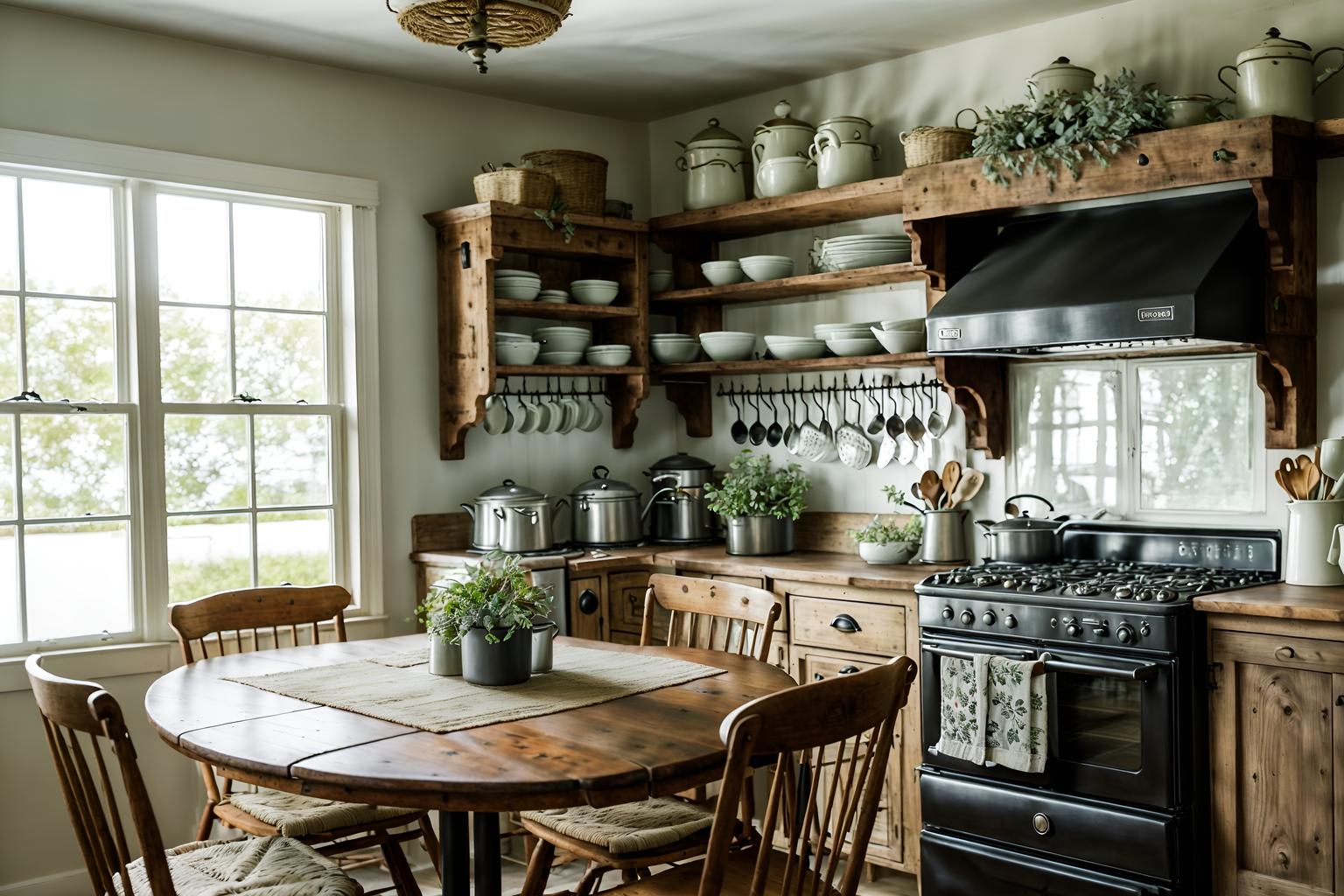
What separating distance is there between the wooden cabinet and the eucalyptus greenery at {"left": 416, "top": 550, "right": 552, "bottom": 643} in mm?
1797

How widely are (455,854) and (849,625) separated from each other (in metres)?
1.75

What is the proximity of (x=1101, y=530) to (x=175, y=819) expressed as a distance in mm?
3071

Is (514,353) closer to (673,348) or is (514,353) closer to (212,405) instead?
(673,348)

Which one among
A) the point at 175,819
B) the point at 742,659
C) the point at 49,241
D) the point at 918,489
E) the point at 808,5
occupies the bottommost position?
Answer: the point at 175,819

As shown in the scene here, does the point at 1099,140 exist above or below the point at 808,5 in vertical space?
below

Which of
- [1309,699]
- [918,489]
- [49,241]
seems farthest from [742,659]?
[49,241]

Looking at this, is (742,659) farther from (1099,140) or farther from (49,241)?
(49,241)

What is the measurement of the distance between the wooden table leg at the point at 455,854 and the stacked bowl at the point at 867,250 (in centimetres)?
253

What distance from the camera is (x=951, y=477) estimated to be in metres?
4.11

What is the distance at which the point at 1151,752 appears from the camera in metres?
3.08

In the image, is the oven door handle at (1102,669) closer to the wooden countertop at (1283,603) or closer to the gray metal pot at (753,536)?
the wooden countertop at (1283,603)

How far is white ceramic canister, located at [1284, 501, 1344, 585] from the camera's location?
3158 mm

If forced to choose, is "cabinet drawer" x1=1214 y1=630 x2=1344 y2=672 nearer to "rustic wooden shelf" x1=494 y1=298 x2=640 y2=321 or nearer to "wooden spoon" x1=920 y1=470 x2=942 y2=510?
"wooden spoon" x1=920 y1=470 x2=942 y2=510

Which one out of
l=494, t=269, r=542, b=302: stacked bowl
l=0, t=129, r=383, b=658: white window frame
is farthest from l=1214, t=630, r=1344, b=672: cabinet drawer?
l=0, t=129, r=383, b=658: white window frame
